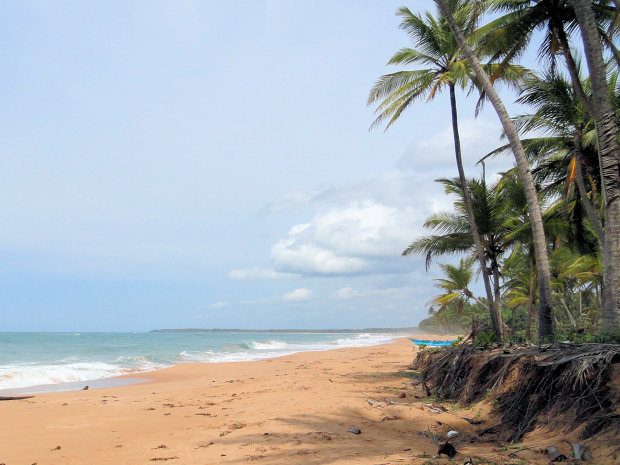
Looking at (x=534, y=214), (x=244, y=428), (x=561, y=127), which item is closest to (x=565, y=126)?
(x=561, y=127)

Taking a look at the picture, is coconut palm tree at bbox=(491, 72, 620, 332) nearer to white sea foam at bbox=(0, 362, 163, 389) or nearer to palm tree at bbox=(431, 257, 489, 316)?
palm tree at bbox=(431, 257, 489, 316)

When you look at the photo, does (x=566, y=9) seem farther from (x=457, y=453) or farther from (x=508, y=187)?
(x=457, y=453)

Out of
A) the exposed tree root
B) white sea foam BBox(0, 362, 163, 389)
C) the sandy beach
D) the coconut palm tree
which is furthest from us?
white sea foam BBox(0, 362, 163, 389)

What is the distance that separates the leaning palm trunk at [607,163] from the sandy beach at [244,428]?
279cm

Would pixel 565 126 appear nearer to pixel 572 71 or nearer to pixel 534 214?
pixel 572 71

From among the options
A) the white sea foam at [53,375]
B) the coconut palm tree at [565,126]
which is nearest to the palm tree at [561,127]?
the coconut palm tree at [565,126]

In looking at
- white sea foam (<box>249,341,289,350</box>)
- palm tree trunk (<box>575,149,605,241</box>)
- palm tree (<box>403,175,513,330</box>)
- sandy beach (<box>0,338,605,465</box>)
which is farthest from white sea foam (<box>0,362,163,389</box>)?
white sea foam (<box>249,341,289,350</box>)

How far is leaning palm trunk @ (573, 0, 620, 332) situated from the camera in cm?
707

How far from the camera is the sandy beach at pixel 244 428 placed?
200 inches

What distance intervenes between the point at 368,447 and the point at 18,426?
576 centimetres

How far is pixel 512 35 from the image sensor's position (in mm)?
10594

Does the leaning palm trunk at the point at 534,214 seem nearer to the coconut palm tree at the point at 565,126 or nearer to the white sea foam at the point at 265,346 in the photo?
the coconut palm tree at the point at 565,126

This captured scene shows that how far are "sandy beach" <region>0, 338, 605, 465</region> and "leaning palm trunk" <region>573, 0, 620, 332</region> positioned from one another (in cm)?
279

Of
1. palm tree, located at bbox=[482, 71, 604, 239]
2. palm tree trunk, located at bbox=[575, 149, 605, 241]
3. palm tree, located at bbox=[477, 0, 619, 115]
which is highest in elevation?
palm tree, located at bbox=[477, 0, 619, 115]
